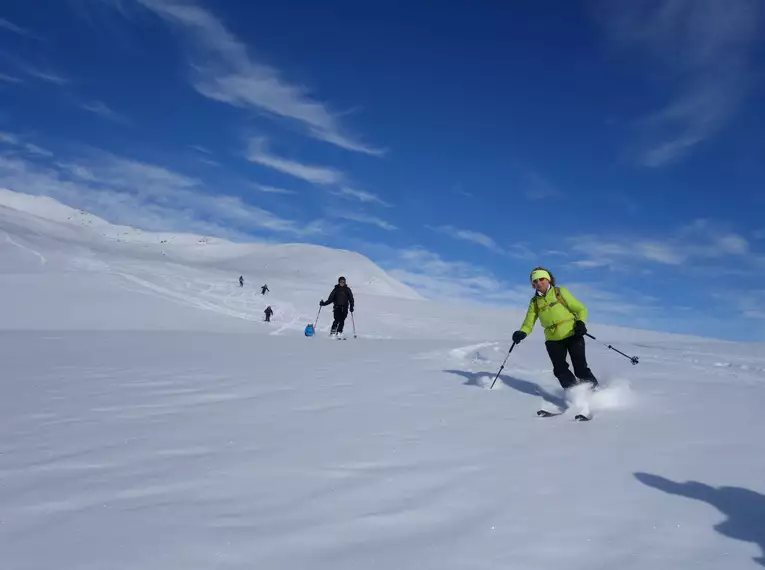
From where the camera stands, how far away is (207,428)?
5.17 meters

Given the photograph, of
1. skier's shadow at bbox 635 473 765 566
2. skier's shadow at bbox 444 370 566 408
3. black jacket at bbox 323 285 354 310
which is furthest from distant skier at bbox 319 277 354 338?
skier's shadow at bbox 635 473 765 566

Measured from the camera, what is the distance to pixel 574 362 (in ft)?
22.6

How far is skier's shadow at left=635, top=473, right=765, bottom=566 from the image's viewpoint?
2.98 meters

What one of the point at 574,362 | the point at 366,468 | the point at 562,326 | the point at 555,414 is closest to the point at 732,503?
the point at 366,468

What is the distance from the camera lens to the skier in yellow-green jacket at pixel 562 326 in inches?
267

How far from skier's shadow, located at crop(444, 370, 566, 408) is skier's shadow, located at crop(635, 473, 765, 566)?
2948 mm

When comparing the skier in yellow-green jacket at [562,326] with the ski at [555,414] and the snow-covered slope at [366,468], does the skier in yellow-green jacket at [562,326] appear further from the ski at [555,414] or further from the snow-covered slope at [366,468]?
the ski at [555,414]

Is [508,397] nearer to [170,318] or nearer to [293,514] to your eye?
[293,514]

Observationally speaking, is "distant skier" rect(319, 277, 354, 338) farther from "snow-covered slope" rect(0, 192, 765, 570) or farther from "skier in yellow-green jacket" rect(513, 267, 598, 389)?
"skier in yellow-green jacket" rect(513, 267, 598, 389)

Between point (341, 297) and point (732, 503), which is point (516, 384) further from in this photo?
point (341, 297)

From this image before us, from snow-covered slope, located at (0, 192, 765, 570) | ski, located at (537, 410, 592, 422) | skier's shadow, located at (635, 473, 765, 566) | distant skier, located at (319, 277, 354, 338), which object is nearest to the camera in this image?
snow-covered slope, located at (0, 192, 765, 570)

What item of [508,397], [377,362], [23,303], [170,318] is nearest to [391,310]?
[170,318]

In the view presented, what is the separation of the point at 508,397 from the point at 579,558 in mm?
4330

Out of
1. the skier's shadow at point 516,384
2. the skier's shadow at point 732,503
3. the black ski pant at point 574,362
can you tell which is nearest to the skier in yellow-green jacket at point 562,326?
the black ski pant at point 574,362
